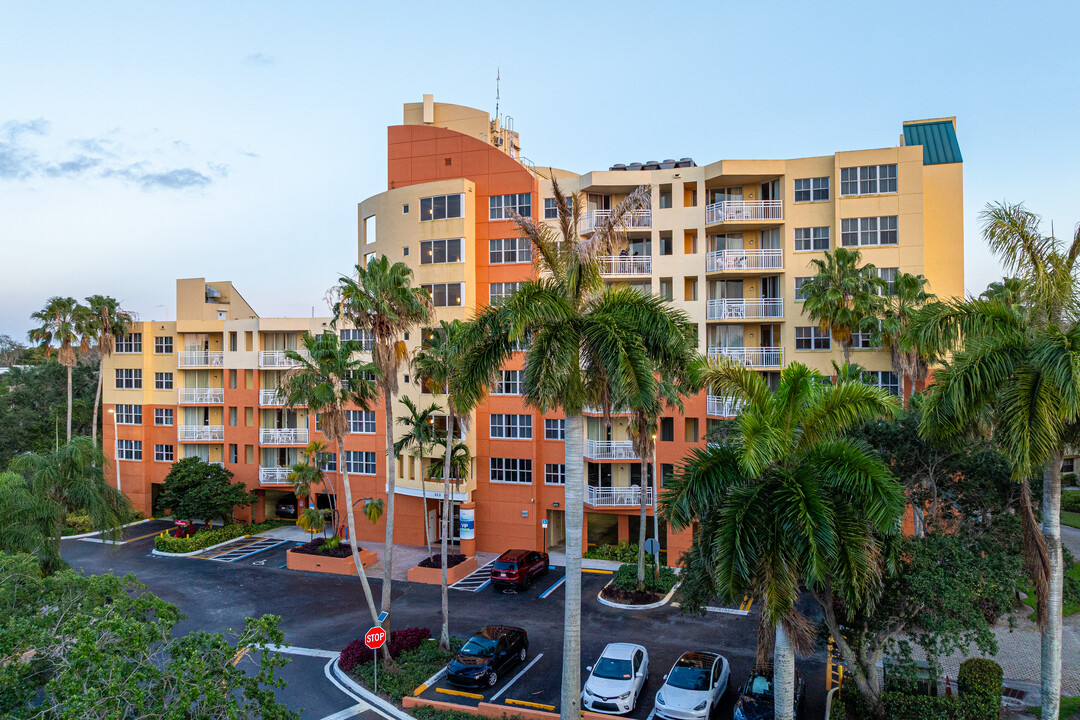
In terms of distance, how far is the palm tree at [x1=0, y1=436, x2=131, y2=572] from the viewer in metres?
23.3

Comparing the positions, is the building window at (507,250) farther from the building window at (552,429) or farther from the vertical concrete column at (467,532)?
the vertical concrete column at (467,532)

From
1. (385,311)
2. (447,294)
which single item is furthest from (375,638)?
(447,294)

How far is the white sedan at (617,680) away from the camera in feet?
63.5

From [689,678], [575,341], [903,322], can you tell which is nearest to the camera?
[575,341]

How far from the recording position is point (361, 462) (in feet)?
136

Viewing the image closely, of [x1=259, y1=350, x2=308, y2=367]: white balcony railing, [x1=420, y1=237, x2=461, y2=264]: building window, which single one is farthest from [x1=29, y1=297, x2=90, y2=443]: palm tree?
[x1=420, y1=237, x2=461, y2=264]: building window

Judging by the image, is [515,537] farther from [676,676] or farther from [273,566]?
[676,676]

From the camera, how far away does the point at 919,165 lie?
33.5 m

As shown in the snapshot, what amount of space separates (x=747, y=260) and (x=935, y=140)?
12.2 m

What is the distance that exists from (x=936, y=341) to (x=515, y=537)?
27004 mm

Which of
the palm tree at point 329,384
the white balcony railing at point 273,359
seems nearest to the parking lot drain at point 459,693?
the palm tree at point 329,384

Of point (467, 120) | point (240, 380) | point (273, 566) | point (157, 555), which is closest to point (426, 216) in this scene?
point (467, 120)

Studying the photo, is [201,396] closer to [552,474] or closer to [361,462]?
[361,462]

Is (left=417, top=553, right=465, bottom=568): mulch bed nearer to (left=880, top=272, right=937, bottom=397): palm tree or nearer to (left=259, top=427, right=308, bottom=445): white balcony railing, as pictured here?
(left=259, top=427, right=308, bottom=445): white balcony railing
